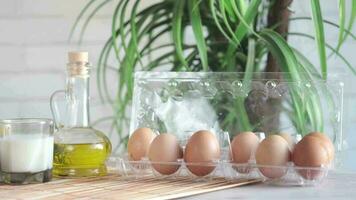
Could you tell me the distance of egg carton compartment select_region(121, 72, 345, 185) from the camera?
0.92 metres

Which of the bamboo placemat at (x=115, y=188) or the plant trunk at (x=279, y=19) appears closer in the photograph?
the bamboo placemat at (x=115, y=188)

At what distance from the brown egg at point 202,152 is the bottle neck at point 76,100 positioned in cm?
18

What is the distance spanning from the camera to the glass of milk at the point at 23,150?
0.82 m

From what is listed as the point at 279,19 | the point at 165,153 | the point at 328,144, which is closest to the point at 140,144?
the point at 165,153

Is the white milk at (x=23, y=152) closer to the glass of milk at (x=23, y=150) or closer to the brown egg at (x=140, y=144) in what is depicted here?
the glass of milk at (x=23, y=150)

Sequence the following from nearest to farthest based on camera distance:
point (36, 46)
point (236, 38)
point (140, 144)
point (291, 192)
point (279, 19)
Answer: point (291, 192) < point (140, 144) < point (236, 38) < point (279, 19) < point (36, 46)

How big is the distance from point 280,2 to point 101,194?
0.59m

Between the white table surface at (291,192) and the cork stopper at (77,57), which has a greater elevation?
the cork stopper at (77,57)

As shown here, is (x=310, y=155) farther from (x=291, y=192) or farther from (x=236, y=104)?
(x=236, y=104)

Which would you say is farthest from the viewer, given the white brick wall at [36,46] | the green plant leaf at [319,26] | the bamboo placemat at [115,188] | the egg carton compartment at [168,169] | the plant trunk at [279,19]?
the white brick wall at [36,46]

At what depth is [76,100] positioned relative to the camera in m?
0.93

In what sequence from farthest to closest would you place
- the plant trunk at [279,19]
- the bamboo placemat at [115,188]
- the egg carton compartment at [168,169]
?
the plant trunk at [279,19] → the egg carton compartment at [168,169] → the bamboo placemat at [115,188]

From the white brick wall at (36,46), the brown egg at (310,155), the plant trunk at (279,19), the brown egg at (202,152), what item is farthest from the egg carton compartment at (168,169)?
the white brick wall at (36,46)

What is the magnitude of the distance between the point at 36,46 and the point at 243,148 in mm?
828
